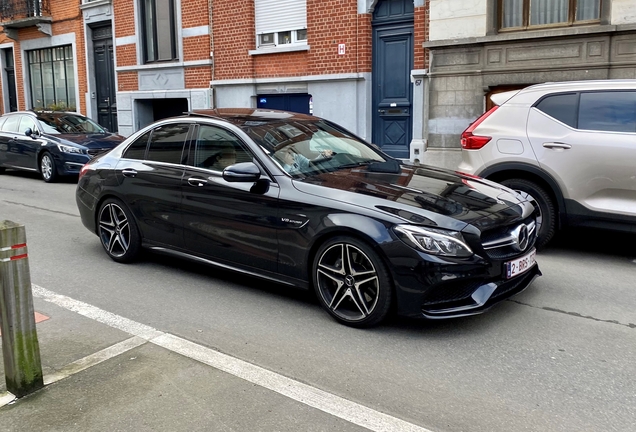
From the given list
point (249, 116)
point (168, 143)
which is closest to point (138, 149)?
point (168, 143)

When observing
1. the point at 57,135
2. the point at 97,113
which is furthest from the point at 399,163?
the point at 97,113

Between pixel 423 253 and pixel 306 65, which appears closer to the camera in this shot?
pixel 423 253

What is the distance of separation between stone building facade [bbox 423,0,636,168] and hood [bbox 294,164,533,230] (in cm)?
634

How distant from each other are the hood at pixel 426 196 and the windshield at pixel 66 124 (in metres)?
10.7

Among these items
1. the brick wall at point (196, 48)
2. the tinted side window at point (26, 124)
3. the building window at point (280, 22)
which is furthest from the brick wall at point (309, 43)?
the tinted side window at point (26, 124)

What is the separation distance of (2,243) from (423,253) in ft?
8.64

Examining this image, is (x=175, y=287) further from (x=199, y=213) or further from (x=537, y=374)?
(x=537, y=374)

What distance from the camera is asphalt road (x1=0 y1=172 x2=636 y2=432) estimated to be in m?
3.57

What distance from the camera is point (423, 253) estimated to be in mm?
4355

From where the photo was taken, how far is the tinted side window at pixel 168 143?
20.0 feet

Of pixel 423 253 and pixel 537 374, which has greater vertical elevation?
pixel 423 253

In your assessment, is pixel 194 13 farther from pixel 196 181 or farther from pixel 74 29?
pixel 196 181

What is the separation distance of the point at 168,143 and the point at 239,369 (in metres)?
2.94

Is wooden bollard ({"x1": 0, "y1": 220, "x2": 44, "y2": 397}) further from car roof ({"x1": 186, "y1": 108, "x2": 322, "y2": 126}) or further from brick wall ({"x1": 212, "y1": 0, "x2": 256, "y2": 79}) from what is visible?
brick wall ({"x1": 212, "y1": 0, "x2": 256, "y2": 79})
